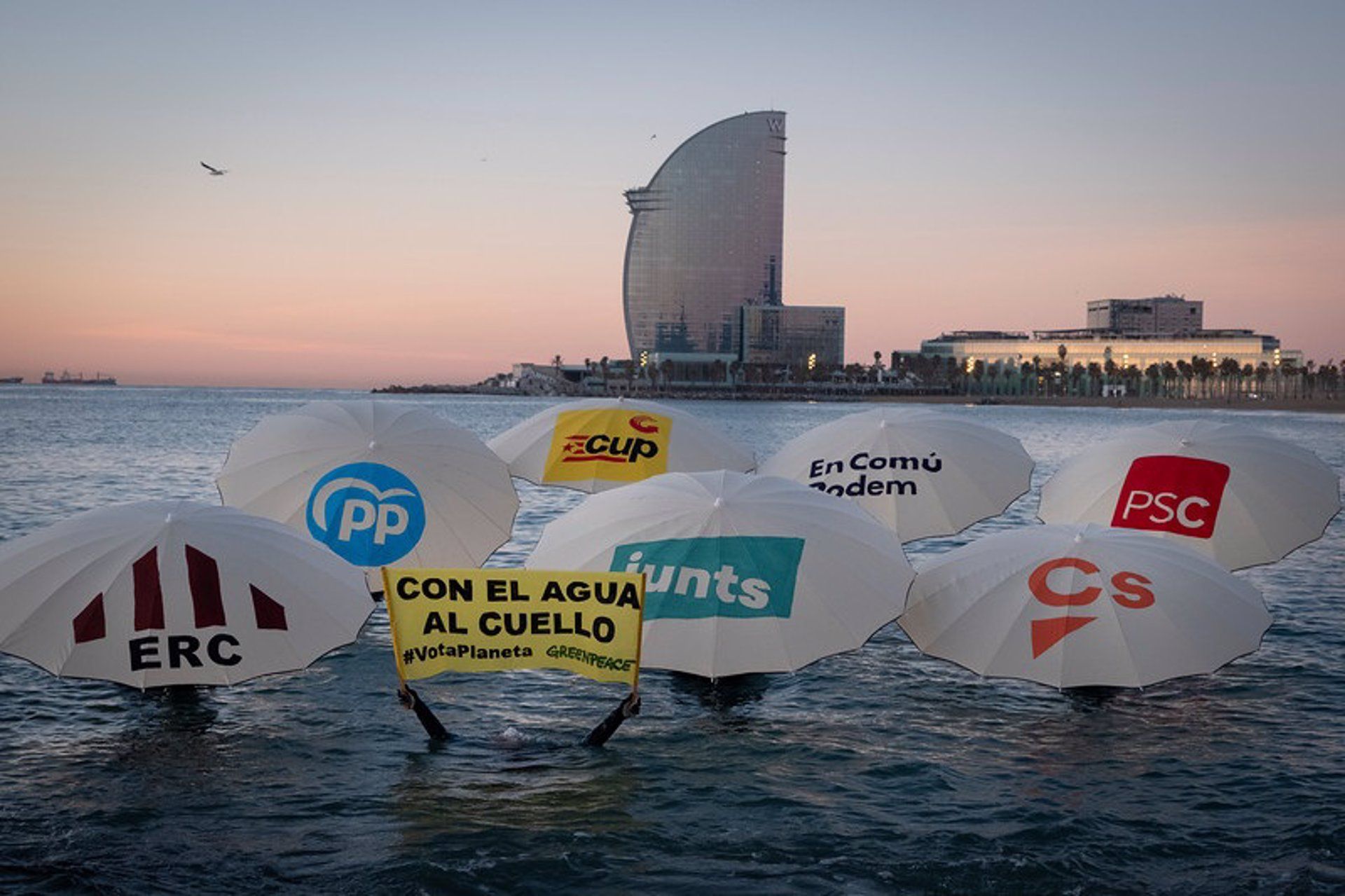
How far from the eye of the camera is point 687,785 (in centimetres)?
1145

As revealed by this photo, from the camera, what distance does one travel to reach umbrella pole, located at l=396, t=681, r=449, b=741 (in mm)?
10148

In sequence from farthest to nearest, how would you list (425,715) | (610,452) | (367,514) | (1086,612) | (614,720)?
(610,452) < (367,514) < (425,715) < (614,720) < (1086,612)

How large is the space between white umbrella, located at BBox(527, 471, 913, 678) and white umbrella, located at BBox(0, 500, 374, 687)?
2182 mm

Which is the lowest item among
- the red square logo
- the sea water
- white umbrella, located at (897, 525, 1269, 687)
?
the sea water

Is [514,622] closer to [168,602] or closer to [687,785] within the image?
[687,785]

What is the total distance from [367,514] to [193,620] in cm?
477

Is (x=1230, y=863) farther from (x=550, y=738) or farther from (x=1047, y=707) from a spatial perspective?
(x=550, y=738)

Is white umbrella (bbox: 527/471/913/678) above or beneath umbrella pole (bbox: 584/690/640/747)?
above

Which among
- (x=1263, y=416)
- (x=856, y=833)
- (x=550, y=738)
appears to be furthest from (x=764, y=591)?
(x=1263, y=416)

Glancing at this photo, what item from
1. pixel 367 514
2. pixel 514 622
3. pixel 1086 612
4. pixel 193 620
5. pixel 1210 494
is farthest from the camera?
pixel 1210 494

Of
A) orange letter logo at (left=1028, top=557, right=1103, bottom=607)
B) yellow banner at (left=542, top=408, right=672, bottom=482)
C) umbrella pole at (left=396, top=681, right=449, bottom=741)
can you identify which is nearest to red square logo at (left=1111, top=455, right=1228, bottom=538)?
orange letter logo at (left=1028, top=557, right=1103, bottom=607)

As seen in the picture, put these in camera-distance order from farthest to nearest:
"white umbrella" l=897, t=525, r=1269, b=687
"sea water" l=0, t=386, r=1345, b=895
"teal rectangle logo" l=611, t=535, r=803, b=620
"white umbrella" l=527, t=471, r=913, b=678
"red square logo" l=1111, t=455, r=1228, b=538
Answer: "red square logo" l=1111, t=455, r=1228, b=538, "white umbrella" l=897, t=525, r=1269, b=687, "teal rectangle logo" l=611, t=535, r=803, b=620, "white umbrella" l=527, t=471, r=913, b=678, "sea water" l=0, t=386, r=1345, b=895

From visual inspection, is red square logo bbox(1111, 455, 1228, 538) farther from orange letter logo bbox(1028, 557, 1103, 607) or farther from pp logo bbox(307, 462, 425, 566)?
pp logo bbox(307, 462, 425, 566)

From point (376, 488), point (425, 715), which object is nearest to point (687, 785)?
point (425, 715)
